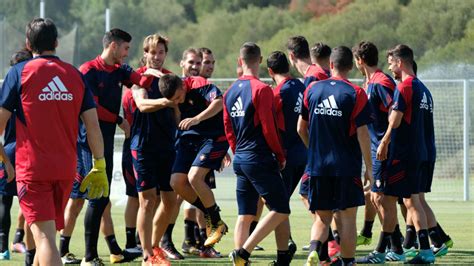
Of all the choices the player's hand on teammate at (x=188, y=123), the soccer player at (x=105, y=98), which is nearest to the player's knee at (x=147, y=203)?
the soccer player at (x=105, y=98)

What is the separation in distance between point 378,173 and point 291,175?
1.09 m

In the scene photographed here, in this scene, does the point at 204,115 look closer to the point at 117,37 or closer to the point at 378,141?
the point at 117,37

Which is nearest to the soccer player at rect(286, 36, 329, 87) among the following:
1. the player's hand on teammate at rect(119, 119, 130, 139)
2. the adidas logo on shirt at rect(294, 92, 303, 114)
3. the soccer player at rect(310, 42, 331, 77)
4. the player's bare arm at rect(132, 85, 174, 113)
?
the soccer player at rect(310, 42, 331, 77)

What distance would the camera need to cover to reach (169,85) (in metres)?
11.2

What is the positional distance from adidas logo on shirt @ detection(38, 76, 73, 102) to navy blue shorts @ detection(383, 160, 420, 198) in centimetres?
442

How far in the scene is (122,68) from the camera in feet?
38.0

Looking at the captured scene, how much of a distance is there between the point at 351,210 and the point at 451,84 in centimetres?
1507

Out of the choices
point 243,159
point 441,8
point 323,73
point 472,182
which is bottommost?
point 472,182

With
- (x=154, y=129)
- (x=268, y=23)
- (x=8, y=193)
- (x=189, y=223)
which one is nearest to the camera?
(x=154, y=129)

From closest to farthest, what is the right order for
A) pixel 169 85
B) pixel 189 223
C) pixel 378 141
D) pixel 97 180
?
pixel 97 180 < pixel 169 85 < pixel 378 141 < pixel 189 223

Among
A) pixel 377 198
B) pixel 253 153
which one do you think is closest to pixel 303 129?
pixel 253 153

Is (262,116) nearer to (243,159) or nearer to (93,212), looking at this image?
(243,159)

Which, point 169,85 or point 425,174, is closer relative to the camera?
point 169,85

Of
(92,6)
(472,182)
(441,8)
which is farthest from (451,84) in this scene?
(92,6)
